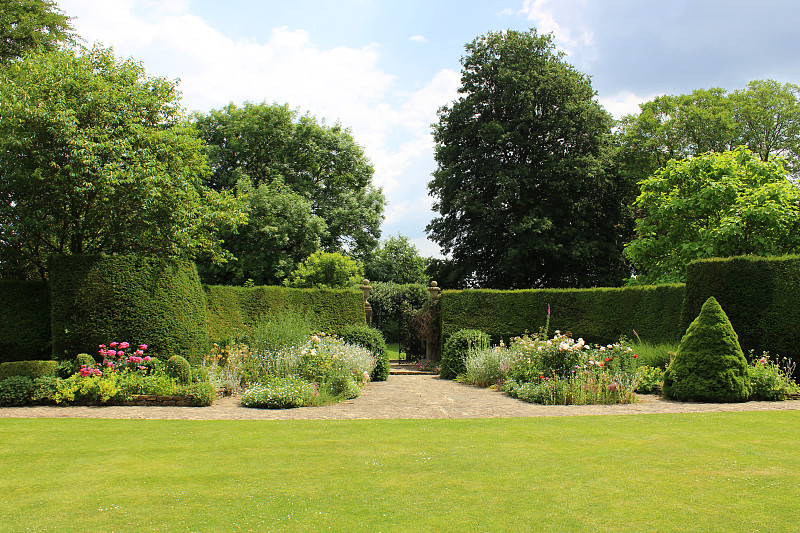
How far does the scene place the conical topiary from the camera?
9930 mm

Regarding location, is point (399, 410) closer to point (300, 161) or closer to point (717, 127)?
point (300, 161)

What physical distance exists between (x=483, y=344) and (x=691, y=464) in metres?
10.1

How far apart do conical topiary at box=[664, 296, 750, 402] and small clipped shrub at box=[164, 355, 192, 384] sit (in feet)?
30.9

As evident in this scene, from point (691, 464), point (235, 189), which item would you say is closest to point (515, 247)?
point (235, 189)

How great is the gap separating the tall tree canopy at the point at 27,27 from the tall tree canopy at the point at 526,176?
16046 mm

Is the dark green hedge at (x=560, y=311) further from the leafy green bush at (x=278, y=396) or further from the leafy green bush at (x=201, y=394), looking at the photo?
the leafy green bush at (x=201, y=394)

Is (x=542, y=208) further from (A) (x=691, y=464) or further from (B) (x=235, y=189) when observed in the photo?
(A) (x=691, y=464)

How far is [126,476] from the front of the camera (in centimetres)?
509

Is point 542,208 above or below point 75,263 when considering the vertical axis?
above

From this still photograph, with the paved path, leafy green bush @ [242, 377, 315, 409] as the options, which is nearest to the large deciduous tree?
the paved path

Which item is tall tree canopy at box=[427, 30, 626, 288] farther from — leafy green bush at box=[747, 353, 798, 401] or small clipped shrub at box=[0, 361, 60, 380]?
small clipped shrub at box=[0, 361, 60, 380]

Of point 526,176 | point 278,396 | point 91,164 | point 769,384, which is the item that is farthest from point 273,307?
point 526,176

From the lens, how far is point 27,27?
17.1 m

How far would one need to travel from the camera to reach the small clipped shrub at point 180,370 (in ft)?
36.4
